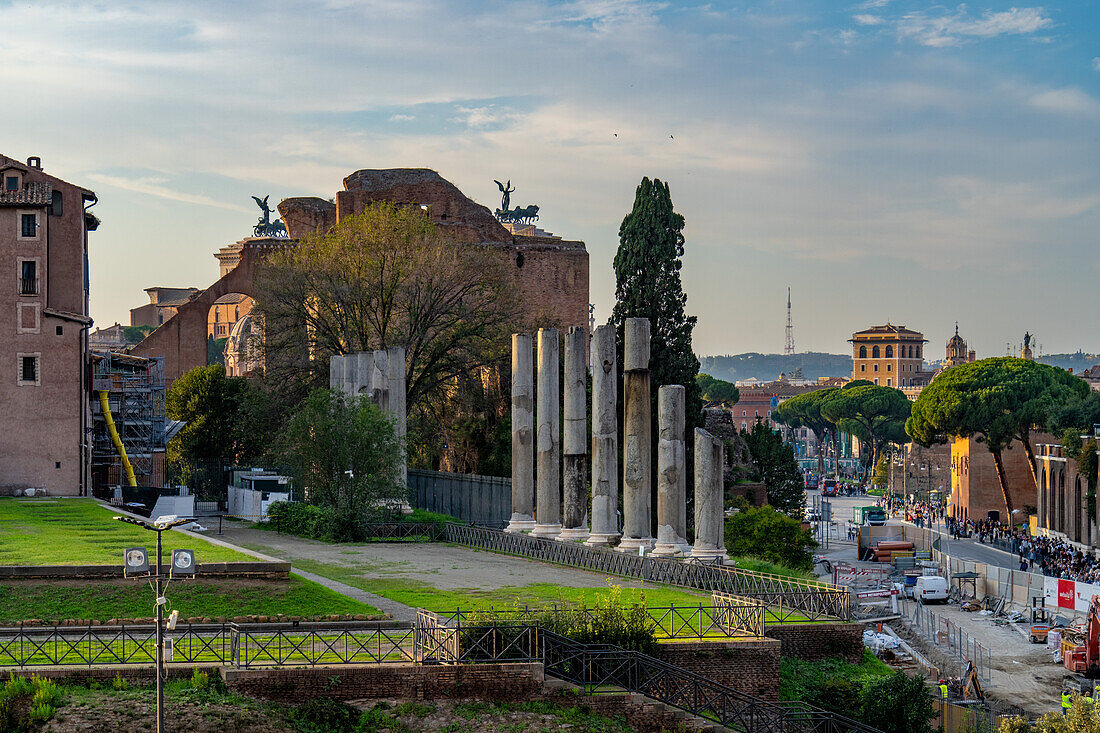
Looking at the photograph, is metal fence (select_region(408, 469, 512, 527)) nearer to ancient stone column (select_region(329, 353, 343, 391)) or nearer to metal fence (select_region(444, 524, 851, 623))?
ancient stone column (select_region(329, 353, 343, 391))

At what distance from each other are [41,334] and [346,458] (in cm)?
1368

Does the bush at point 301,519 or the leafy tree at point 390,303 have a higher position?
the leafy tree at point 390,303

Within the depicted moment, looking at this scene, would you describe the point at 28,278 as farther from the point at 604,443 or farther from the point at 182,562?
the point at 182,562

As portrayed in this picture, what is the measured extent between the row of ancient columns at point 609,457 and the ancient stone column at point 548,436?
27 millimetres

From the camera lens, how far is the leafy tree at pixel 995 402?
76938 millimetres

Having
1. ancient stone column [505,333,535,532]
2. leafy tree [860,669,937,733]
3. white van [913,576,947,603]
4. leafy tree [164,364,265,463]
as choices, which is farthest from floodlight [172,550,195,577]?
leafy tree [164,364,265,463]

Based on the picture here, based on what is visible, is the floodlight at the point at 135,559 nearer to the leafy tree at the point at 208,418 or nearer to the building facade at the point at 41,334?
the building facade at the point at 41,334

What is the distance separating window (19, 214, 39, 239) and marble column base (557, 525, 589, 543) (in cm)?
2333

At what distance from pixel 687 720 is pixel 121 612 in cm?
999

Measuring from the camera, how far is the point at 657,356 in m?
47.1

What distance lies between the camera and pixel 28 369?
48375 mm

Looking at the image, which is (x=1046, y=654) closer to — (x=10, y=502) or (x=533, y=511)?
(x=533, y=511)

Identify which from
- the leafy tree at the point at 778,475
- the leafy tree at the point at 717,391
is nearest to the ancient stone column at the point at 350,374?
the leafy tree at the point at 778,475

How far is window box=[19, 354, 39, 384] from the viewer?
4816 centimetres
